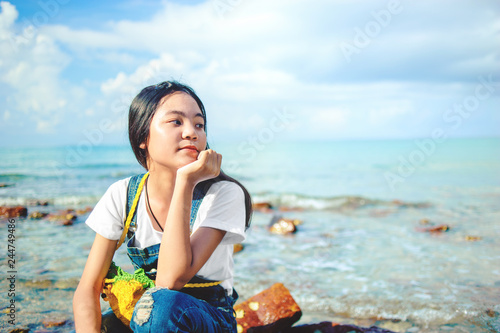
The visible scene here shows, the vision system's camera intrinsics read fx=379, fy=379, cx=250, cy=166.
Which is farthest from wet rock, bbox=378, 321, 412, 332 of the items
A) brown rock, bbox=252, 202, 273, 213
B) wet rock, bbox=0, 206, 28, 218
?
wet rock, bbox=0, 206, 28, 218

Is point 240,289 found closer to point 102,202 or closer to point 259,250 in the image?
point 259,250

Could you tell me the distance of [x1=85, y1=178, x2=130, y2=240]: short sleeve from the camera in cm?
238

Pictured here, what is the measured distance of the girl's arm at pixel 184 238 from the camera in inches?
81.7

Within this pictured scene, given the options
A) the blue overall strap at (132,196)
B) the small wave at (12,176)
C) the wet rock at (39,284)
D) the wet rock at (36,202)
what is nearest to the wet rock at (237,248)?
the wet rock at (39,284)

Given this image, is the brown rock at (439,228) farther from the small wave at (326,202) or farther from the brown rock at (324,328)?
the brown rock at (324,328)

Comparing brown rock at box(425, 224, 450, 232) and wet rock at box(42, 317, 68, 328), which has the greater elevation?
wet rock at box(42, 317, 68, 328)

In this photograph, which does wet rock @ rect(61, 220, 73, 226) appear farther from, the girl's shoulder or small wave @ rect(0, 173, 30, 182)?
small wave @ rect(0, 173, 30, 182)

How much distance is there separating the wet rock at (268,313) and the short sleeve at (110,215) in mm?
1685

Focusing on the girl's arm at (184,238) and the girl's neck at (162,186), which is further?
the girl's neck at (162,186)

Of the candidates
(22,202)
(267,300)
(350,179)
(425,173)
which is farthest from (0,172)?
(425,173)

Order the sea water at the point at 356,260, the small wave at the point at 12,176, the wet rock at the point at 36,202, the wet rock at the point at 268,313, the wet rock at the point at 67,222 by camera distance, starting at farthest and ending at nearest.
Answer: the small wave at the point at 12,176
the wet rock at the point at 36,202
the wet rock at the point at 67,222
the sea water at the point at 356,260
the wet rock at the point at 268,313

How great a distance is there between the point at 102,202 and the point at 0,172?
880 inches

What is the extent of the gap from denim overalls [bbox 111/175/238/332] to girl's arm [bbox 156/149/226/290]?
0.10 meters

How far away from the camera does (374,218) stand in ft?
34.4
